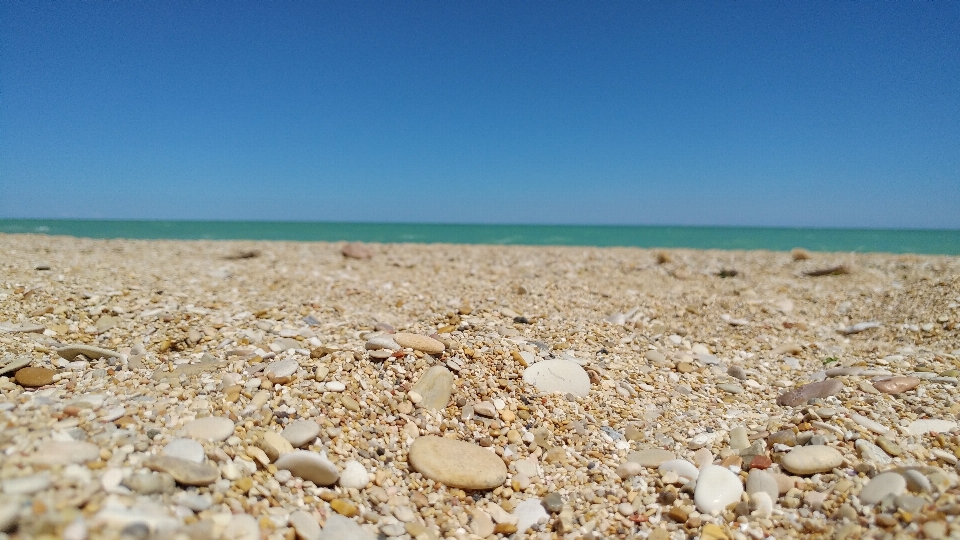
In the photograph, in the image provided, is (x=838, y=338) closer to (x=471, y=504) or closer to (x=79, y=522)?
(x=471, y=504)

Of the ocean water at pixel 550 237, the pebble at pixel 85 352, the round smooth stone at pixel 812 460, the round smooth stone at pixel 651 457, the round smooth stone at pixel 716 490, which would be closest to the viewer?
the round smooth stone at pixel 716 490

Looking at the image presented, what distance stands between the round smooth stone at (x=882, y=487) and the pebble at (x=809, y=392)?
3.46 ft

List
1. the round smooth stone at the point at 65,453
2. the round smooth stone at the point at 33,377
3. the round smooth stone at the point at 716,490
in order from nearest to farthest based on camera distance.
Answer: the round smooth stone at the point at 65,453 < the round smooth stone at the point at 716,490 < the round smooth stone at the point at 33,377

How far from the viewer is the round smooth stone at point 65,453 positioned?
164cm

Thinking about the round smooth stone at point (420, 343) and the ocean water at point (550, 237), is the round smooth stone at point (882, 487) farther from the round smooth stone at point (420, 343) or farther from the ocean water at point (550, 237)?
the ocean water at point (550, 237)

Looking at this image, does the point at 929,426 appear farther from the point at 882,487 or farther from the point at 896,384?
the point at 882,487

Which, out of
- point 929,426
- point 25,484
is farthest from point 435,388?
point 929,426

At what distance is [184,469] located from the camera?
180cm

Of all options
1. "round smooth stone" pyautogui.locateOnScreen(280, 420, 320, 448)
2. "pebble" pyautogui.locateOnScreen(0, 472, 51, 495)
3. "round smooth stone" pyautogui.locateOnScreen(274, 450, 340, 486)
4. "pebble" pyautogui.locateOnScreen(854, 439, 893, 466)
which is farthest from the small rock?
"pebble" pyautogui.locateOnScreen(854, 439, 893, 466)

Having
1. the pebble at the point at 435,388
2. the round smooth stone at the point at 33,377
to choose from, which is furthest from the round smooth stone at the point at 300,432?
the round smooth stone at the point at 33,377

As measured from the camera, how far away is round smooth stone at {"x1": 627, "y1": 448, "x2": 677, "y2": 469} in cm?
241

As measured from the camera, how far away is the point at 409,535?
1.93m

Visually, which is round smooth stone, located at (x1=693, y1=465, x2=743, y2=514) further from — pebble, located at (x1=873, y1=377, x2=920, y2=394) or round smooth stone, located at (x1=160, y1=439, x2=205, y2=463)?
round smooth stone, located at (x1=160, y1=439, x2=205, y2=463)

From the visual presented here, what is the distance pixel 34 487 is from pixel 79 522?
0.25m
